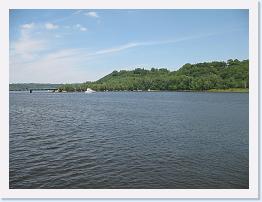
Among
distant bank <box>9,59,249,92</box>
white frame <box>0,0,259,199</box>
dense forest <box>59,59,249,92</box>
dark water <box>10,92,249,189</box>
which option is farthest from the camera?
dense forest <box>59,59,249,92</box>

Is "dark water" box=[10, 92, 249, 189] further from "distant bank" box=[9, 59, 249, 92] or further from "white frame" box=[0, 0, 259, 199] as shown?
"white frame" box=[0, 0, 259, 199]

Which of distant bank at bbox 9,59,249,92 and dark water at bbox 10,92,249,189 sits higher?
distant bank at bbox 9,59,249,92

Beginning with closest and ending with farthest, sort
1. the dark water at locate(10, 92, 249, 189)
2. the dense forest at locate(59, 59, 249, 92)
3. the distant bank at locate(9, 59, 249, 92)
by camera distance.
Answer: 1. the dark water at locate(10, 92, 249, 189)
2. the distant bank at locate(9, 59, 249, 92)
3. the dense forest at locate(59, 59, 249, 92)

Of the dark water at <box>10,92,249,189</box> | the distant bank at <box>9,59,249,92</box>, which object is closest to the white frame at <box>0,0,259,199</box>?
the distant bank at <box>9,59,249,92</box>

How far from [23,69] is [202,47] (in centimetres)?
279

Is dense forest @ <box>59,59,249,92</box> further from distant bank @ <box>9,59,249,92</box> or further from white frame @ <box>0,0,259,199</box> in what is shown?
white frame @ <box>0,0,259,199</box>

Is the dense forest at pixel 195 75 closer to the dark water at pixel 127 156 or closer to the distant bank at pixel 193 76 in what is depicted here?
the distant bank at pixel 193 76

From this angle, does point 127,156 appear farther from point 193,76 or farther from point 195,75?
point 193,76

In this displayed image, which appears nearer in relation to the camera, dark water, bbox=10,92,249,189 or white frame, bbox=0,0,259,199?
white frame, bbox=0,0,259,199
